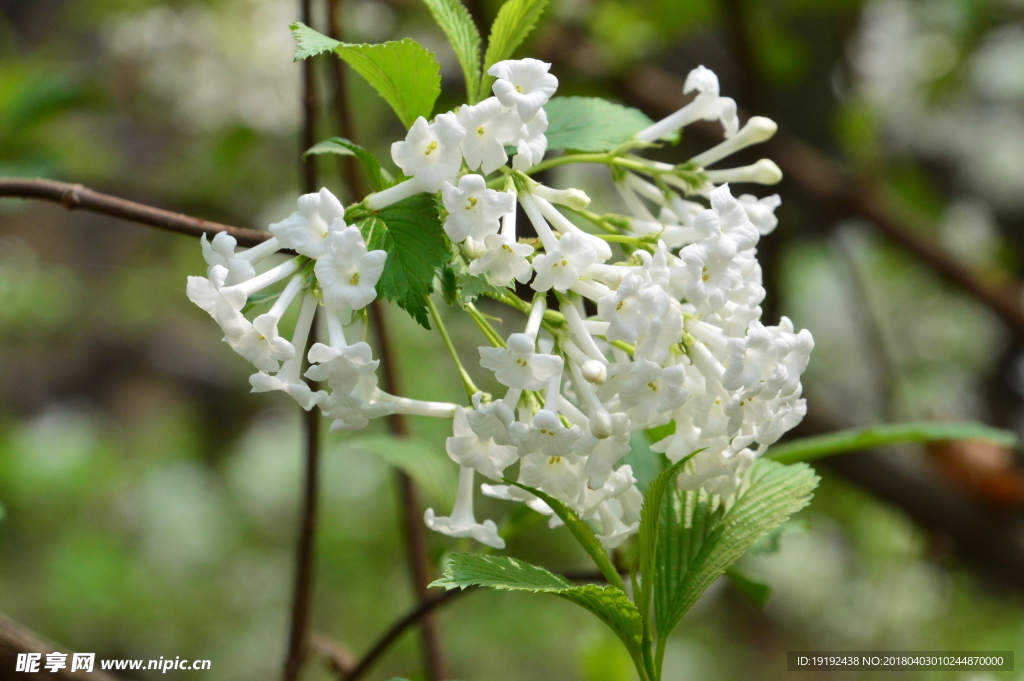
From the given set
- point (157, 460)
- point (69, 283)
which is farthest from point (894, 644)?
point (69, 283)

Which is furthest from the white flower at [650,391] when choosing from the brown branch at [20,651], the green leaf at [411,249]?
the brown branch at [20,651]

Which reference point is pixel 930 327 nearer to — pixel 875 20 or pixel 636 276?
pixel 875 20

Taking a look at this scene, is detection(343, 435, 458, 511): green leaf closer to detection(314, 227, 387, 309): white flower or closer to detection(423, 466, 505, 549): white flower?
detection(423, 466, 505, 549): white flower

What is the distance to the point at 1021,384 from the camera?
1992 millimetres

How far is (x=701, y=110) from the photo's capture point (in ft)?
1.65

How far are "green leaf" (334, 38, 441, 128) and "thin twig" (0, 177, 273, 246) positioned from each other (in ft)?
0.35

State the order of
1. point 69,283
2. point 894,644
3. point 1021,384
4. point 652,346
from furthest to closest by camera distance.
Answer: point 69,283 < point 1021,384 < point 894,644 < point 652,346

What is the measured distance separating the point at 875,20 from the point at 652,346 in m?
1.91

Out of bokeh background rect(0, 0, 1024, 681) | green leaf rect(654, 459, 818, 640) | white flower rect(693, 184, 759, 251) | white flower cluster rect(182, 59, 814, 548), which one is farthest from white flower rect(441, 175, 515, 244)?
bokeh background rect(0, 0, 1024, 681)

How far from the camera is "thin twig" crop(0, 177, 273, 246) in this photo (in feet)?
1.37

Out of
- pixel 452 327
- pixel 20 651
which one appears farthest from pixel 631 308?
pixel 452 327

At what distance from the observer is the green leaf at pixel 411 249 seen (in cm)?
38

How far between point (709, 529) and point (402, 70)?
333 millimetres

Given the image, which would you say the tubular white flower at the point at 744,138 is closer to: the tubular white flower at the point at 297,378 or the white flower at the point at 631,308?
the white flower at the point at 631,308
